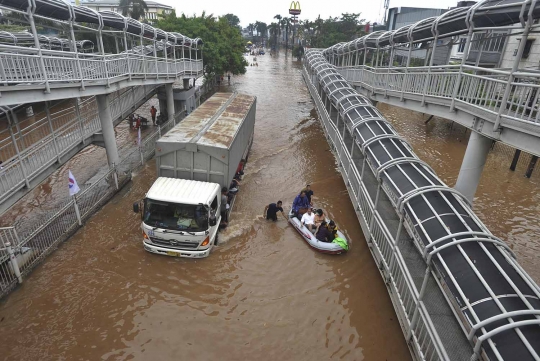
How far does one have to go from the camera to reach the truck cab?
8.44 metres

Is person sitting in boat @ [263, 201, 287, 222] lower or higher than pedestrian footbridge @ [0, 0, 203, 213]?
lower

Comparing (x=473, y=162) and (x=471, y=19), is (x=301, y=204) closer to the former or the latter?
(x=473, y=162)

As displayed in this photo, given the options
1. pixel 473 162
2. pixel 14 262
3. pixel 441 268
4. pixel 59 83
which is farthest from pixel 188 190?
pixel 473 162

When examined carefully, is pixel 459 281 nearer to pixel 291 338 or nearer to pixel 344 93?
pixel 291 338

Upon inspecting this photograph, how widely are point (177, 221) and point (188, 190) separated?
906 millimetres

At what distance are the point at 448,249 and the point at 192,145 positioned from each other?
6.97m

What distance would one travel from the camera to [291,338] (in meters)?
6.85

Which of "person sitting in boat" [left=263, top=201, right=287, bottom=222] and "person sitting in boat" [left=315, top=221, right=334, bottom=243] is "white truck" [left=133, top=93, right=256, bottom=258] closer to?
"person sitting in boat" [left=263, top=201, right=287, bottom=222]

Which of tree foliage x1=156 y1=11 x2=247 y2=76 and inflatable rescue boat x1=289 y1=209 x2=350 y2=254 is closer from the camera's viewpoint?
inflatable rescue boat x1=289 y1=209 x2=350 y2=254

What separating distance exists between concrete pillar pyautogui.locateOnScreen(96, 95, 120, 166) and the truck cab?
194 inches

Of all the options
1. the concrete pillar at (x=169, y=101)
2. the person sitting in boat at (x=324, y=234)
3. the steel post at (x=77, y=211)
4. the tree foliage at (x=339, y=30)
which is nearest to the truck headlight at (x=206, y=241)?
the person sitting in boat at (x=324, y=234)

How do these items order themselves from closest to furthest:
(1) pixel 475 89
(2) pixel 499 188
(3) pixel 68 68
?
1. (1) pixel 475 89
2. (3) pixel 68 68
3. (2) pixel 499 188

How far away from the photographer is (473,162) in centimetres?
776

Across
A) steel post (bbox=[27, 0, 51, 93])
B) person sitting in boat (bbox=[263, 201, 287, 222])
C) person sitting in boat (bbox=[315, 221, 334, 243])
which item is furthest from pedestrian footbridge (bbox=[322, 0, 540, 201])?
steel post (bbox=[27, 0, 51, 93])
